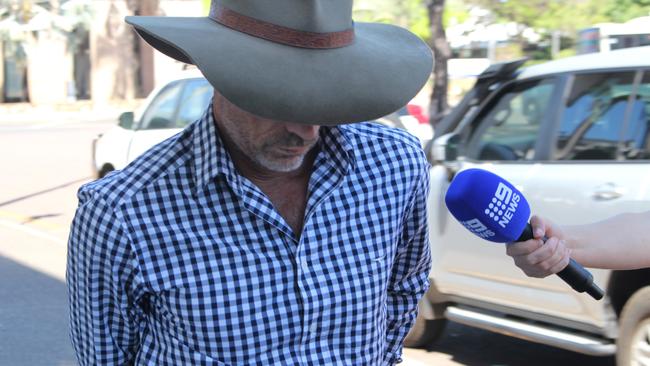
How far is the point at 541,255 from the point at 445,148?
383 centimetres

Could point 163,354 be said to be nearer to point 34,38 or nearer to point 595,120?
point 595,120

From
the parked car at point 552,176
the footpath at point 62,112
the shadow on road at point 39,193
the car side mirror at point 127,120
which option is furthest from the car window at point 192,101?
the footpath at point 62,112

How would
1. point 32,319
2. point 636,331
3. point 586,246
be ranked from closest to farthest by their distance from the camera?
point 586,246 → point 636,331 → point 32,319

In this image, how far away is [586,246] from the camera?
2332mm

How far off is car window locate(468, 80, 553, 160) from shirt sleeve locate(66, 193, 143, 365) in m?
3.74

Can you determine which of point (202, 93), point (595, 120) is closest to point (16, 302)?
point (202, 93)

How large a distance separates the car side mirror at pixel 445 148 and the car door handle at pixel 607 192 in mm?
1114

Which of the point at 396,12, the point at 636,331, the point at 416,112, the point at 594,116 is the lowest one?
the point at 396,12

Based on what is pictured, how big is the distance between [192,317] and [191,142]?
0.37 m

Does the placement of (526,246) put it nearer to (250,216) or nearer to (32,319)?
(250,216)

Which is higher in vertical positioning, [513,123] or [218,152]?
[218,152]

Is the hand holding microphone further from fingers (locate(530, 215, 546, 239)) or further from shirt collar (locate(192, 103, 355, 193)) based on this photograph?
shirt collar (locate(192, 103, 355, 193))

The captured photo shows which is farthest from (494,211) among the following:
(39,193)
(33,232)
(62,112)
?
(62,112)

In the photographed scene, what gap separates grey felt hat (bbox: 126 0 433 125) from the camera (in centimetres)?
182
